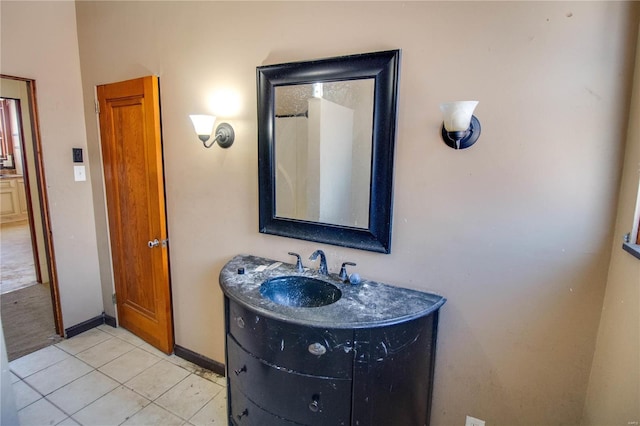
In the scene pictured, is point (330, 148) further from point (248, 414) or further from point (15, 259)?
point (15, 259)

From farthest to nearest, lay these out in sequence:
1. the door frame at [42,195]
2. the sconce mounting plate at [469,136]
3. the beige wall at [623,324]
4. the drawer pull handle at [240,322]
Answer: the door frame at [42,195] < the drawer pull handle at [240,322] < the sconce mounting plate at [469,136] < the beige wall at [623,324]

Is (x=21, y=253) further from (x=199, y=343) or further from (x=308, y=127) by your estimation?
(x=308, y=127)

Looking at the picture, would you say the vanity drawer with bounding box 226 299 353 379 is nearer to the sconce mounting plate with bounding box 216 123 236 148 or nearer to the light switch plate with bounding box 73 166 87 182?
the sconce mounting plate with bounding box 216 123 236 148

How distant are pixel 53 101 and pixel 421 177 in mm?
2807

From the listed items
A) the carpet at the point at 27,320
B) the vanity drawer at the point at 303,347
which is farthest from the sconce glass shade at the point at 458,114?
the carpet at the point at 27,320

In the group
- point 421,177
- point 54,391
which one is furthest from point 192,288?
point 421,177

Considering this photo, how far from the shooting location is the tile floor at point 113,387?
73.9 inches

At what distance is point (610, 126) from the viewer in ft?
3.75

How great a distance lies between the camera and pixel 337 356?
4.04ft

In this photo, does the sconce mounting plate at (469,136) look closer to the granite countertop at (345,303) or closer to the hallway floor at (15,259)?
the granite countertop at (345,303)

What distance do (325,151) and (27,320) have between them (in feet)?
10.6

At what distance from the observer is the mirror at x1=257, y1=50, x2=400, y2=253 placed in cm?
148

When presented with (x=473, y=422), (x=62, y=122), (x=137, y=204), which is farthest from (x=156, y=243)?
(x=473, y=422)

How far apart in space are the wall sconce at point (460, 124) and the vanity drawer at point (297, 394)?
1059mm
